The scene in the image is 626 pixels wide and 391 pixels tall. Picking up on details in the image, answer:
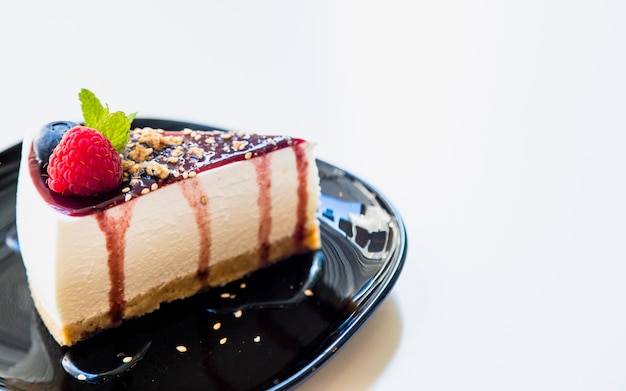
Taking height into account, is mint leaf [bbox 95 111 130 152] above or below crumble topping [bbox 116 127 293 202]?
above

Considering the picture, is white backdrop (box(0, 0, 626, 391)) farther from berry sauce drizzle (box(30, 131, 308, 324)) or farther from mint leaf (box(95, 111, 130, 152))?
mint leaf (box(95, 111, 130, 152))

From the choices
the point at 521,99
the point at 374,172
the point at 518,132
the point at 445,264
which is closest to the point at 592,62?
the point at 521,99

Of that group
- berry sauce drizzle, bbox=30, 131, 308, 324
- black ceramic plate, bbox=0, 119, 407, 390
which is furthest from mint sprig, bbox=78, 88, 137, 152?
black ceramic plate, bbox=0, 119, 407, 390

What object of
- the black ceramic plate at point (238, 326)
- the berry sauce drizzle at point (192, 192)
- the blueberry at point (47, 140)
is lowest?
the black ceramic plate at point (238, 326)

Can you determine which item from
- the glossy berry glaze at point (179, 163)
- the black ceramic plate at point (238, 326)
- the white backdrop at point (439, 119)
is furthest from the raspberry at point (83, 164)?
the white backdrop at point (439, 119)

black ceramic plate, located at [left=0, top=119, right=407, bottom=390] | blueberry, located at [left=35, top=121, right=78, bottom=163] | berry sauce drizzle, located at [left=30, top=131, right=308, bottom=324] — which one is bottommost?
black ceramic plate, located at [left=0, top=119, right=407, bottom=390]

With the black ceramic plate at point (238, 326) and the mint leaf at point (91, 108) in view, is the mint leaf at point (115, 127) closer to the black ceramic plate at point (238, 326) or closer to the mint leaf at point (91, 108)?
the mint leaf at point (91, 108)
